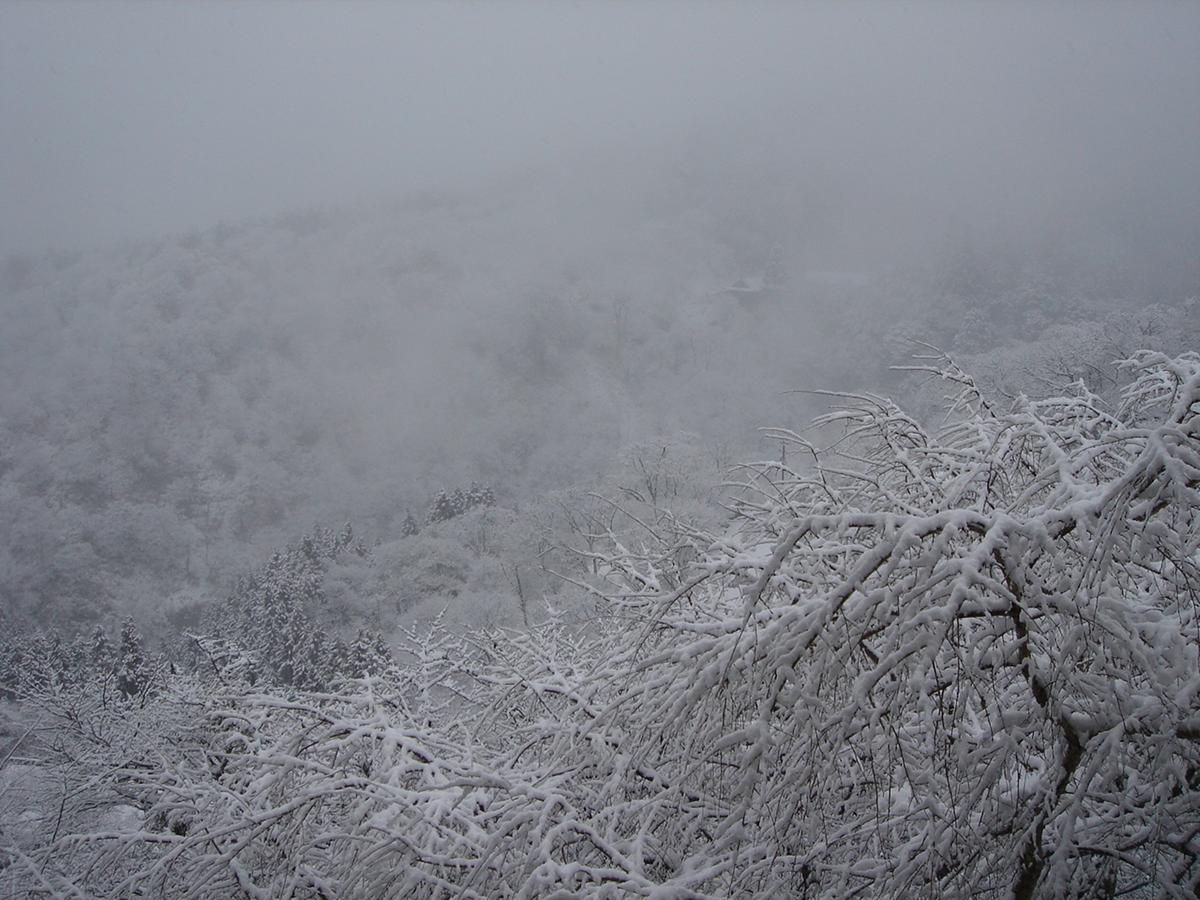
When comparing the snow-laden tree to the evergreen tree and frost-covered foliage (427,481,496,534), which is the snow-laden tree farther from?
frost-covered foliage (427,481,496,534)

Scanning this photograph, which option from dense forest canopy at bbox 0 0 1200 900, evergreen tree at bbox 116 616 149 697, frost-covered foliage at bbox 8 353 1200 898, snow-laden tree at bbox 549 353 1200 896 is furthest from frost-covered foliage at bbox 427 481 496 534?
snow-laden tree at bbox 549 353 1200 896

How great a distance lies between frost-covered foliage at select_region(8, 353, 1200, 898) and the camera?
2.09 meters

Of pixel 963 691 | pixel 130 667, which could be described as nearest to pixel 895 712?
pixel 963 691

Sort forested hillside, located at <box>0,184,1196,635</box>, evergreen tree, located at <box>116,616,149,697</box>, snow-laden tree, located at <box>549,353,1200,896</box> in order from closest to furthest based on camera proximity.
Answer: snow-laden tree, located at <box>549,353,1200,896</box> < evergreen tree, located at <box>116,616,149,697</box> < forested hillside, located at <box>0,184,1196,635</box>

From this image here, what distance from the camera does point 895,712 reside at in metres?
2.22

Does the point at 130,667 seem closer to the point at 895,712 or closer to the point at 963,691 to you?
the point at 895,712

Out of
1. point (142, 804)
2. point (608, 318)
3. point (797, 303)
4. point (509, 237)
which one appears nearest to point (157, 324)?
point (509, 237)

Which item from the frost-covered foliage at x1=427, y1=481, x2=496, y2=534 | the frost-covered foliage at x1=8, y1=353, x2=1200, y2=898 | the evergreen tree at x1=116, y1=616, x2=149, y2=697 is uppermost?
the frost-covered foliage at x1=8, y1=353, x2=1200, y2=898

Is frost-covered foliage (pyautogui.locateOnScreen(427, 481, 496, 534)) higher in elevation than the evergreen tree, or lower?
lower

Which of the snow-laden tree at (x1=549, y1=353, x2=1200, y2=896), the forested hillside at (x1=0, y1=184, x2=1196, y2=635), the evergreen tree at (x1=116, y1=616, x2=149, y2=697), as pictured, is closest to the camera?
the snow-laden tree at (x1=549, y1=353, x2=1200, y2=896)

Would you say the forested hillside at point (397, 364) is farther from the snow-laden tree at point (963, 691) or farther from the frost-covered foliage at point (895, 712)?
the snow-laden tree at point (963, 691)

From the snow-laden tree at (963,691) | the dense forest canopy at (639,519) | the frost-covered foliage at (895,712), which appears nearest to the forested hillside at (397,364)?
the dense forest canopy at (639,519)

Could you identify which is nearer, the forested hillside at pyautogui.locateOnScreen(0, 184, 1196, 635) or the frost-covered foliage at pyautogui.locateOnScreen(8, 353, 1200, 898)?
the frost-covered foliage at pyautogui.locateOnScreen(8, 353, 1200, 898)

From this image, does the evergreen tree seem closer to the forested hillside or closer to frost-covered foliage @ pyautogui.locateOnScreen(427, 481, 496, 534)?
frost-covered foliage @ pyautogui.locateOnScreen(427, 481, 496, 534)
